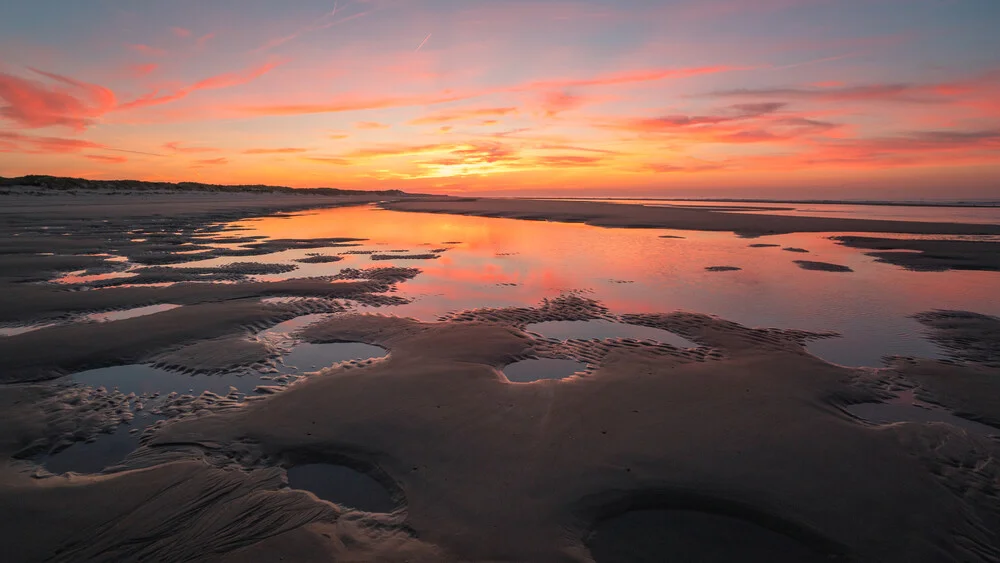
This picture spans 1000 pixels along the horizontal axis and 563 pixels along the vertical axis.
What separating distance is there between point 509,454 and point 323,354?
4.56 m

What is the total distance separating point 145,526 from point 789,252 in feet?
79.0

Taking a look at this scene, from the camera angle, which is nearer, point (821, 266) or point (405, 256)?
point (821, 266)

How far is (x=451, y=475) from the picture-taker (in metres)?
4.34

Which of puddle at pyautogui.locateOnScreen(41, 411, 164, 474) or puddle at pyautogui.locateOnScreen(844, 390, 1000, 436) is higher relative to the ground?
puddle at pyautogui.locateOnScreen(844, 390, 1000, 436)

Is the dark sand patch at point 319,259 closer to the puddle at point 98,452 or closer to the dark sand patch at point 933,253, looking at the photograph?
the puddle at point 98,452

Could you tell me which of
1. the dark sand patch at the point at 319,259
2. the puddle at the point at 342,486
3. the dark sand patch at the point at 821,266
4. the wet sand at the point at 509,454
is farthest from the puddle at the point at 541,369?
the dark sand patch at the point at 821,266

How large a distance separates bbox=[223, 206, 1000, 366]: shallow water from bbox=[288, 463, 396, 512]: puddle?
5.55 metres

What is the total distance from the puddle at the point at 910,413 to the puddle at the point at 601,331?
2.75m

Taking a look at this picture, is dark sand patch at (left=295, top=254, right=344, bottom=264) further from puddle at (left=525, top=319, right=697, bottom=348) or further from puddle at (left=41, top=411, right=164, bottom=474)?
puddle at (left=41, top=411, right=164, bottom=474)

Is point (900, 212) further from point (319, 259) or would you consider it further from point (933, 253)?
point (319, 259)

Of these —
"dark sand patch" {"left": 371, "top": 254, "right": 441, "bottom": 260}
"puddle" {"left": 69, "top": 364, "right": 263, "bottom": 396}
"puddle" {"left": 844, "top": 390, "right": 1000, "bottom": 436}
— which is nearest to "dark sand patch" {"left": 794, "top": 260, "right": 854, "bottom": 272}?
"puddle" {"left": 844, "top": 390, "right": 1000, "bottom": 436}

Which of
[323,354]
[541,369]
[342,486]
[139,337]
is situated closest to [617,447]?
[541,369]

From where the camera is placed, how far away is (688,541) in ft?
11.9

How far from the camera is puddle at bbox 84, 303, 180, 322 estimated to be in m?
9.50
